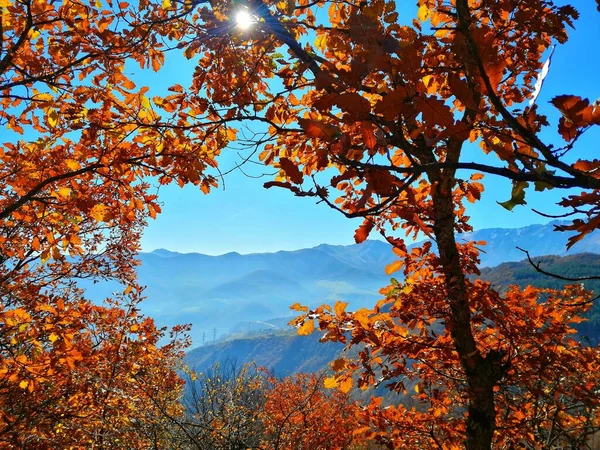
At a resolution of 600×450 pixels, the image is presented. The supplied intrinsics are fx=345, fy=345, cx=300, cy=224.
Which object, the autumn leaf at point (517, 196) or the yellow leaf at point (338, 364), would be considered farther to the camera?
the yellow leaf at point (338, 364)

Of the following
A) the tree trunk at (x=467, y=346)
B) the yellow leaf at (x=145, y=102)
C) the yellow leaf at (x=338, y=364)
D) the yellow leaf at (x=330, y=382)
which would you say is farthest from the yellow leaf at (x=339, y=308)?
the yellow leaf at (x=145, y=102)

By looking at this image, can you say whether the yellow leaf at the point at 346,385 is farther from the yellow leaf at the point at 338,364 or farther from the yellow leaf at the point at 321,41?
the yellow leaf at the point at 321,41

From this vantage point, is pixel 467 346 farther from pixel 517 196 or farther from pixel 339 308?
pixel 517 196

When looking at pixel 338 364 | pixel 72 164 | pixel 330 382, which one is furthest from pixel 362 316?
pixel 72 164

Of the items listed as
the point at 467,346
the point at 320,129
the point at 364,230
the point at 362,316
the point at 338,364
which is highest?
the point at 320,129

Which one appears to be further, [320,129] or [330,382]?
[330,382]

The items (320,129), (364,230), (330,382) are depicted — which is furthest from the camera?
(330,382)

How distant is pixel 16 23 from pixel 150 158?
178 centimetres

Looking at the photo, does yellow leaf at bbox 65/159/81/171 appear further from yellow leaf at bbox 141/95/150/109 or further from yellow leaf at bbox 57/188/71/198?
yellow leaf at bbox 141/95/150/109

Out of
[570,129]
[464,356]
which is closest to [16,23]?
[570,129]

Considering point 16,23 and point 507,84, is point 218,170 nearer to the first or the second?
point 16,23

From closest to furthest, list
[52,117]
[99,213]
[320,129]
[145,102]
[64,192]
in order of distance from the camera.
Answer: [320,129], [145,102], [52,117], [64,192], [99,213]

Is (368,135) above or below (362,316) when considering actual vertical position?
above

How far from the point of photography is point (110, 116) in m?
2.87
